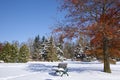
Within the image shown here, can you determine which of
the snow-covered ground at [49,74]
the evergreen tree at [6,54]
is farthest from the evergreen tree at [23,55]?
the snow-covered ground at [49,74]

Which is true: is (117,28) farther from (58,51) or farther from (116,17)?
(58,51)

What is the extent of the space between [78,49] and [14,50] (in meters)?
33.3

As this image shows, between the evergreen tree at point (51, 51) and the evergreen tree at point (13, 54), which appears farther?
the evergreen tree at point (51, 51)

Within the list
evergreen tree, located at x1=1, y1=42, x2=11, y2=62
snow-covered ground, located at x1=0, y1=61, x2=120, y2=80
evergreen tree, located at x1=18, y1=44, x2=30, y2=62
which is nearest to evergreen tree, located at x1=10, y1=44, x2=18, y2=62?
evergreen tree, located at x1=1, y1=42, x2=11, y2=62

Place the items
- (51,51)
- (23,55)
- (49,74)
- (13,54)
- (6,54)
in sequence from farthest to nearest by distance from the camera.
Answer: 1. (51,51)
2. (23,55)
3. (13,54)
4. (6,54)
5. (49,74)

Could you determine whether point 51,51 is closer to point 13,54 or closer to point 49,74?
point 13,54

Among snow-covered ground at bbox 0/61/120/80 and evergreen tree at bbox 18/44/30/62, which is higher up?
evergreen tree at bbox 18/44/30/62

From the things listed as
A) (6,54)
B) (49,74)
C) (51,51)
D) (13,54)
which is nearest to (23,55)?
(13,54)

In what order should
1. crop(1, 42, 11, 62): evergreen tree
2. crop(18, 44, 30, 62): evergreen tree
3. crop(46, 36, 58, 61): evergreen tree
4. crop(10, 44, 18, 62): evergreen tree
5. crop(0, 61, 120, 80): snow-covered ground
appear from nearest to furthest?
1. crop(0, 61, 120, 80): snow-covered ground
2. crop(1, 42, 11, 62): evergreen tree
3. crop(10, 44, 18, 62): evergreen tree
4. crop(18, 44, 30, 62): evergreen tree
5. crop(46, 36, 58, 61): evergreen tree

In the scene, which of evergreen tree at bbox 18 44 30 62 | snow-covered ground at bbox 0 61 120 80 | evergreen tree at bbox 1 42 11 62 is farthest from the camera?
evergreen tree at bbox 18 44 30 62

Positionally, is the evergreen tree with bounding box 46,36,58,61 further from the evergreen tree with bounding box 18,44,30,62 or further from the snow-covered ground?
the snow-covered ground

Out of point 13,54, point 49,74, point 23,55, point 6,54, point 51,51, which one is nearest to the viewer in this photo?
point 49,74

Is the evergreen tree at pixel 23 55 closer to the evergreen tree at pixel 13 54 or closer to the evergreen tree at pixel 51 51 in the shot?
the evergreen tree at pixel 13 54

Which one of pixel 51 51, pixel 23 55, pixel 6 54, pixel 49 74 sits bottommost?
pixel 49 74
